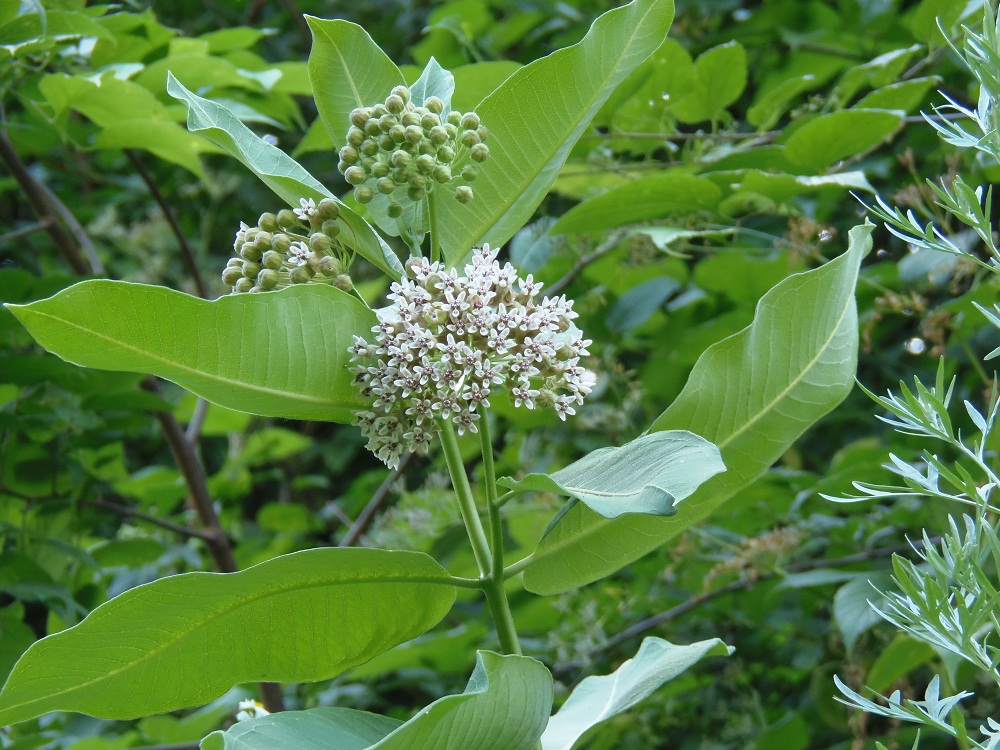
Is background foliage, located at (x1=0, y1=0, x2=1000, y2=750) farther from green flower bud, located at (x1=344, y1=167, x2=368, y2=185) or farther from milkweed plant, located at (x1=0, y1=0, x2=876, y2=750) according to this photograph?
green flower bud, located at (x1=344, y1=167, x2=368, y2=185)

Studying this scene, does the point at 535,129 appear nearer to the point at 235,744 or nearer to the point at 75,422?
the point at 235,744

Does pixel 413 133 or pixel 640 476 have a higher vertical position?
pixel 413 133

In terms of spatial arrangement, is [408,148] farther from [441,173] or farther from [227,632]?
[227,632]

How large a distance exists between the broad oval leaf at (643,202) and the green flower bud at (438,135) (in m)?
0.58

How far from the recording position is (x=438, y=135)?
791 mm

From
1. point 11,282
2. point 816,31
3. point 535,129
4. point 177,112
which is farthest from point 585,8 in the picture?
point 535,129

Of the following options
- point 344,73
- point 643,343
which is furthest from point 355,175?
point 643,343

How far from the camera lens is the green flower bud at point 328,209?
2.54 feet

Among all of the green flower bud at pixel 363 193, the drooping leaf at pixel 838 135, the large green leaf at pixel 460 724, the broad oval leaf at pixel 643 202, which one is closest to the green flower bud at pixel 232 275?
the green flower bud at pixel 363 193

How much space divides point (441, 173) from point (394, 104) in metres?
0.07

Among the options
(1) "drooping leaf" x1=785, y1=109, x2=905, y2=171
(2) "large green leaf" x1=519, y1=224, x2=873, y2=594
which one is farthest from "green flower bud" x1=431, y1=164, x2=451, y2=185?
(1) "drooping leaf" x1=785, y1=109, x2=905, y2=171

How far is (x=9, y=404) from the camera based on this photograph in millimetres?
1651

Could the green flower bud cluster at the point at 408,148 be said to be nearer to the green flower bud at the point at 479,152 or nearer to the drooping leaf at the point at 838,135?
the green flower bud at the point at 479,152

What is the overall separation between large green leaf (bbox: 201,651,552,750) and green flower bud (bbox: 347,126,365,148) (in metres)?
0.42
